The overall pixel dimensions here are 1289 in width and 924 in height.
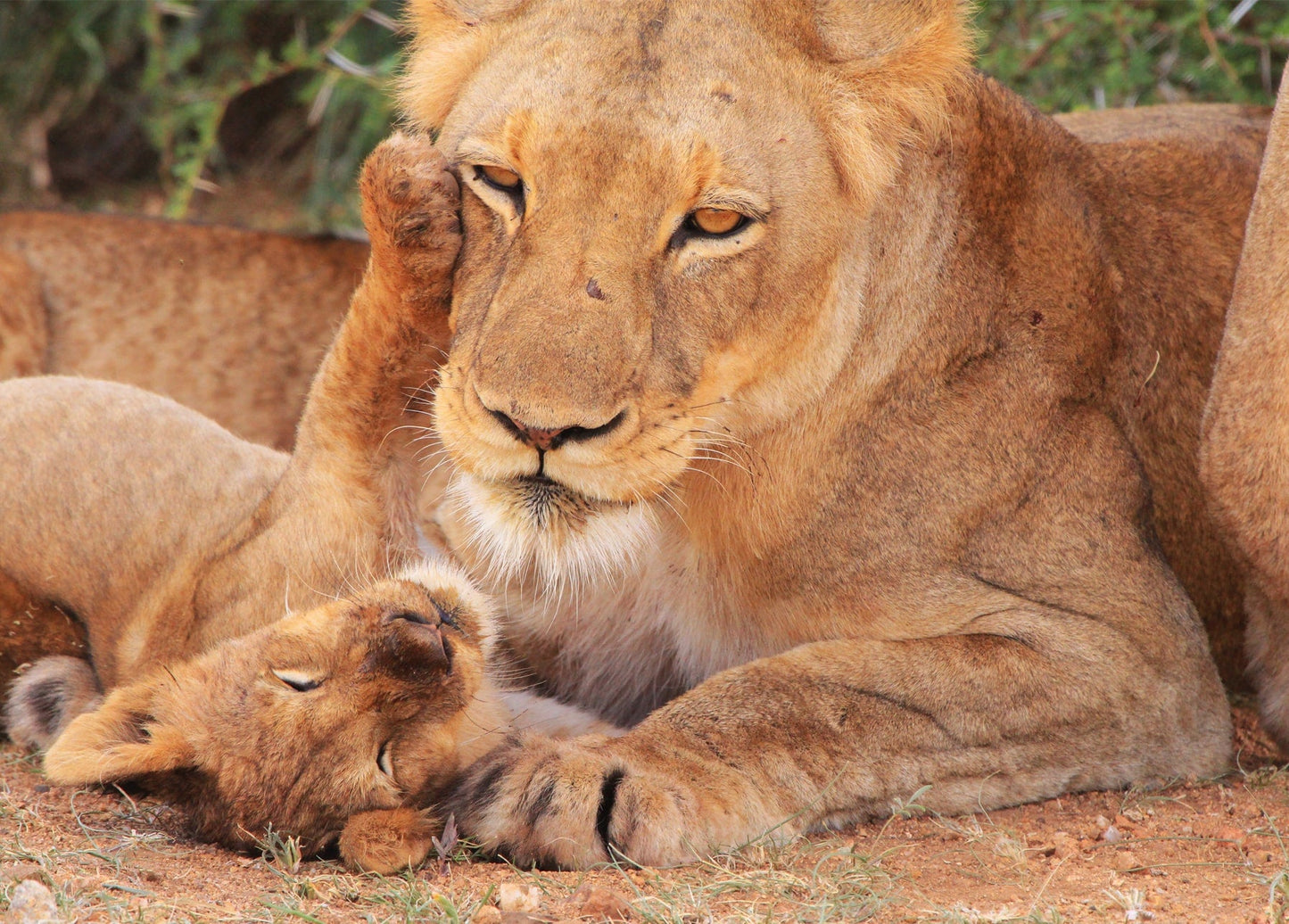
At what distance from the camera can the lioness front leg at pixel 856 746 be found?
8.60 feet

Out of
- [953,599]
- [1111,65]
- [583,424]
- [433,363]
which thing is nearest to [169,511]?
[433,363]

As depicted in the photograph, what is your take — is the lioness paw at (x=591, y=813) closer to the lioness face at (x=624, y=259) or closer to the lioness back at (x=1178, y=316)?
the lioness face at (x=624, y=259)

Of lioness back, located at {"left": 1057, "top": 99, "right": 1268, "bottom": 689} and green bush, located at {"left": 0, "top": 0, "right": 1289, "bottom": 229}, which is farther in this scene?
green bush, located at {"left": 0, "top": 0, "right": 1289, "bottom": 229}

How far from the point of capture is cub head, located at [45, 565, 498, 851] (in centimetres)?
265

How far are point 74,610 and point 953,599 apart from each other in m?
1.95

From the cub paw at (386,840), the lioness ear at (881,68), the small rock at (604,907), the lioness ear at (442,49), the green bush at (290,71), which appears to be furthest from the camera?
the green bush at (290,71)

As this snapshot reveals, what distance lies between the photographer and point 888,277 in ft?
10.0

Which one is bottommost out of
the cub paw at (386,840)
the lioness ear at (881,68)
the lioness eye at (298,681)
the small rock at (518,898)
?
the cub paw at (386,840)

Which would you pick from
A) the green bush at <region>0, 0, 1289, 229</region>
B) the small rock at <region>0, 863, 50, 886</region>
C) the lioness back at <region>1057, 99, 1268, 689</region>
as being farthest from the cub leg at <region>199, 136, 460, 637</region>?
the green bush at <region>0, 0, 1289, 229</region>

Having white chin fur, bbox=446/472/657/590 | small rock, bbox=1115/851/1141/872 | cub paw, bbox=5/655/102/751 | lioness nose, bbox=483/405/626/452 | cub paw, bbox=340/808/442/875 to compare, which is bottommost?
cub paw, bbox=5/655/102/751

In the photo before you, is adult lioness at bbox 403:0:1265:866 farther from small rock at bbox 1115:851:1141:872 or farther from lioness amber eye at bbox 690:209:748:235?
small rock at bbox 1115:851:1141:872

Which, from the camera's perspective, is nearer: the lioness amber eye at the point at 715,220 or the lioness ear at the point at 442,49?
the lioness amber eye at the point at 715,220

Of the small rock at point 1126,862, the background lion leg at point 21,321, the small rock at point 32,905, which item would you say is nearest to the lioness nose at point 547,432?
the small rock at point 32,905

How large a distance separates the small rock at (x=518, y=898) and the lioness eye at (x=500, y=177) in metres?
1.18
